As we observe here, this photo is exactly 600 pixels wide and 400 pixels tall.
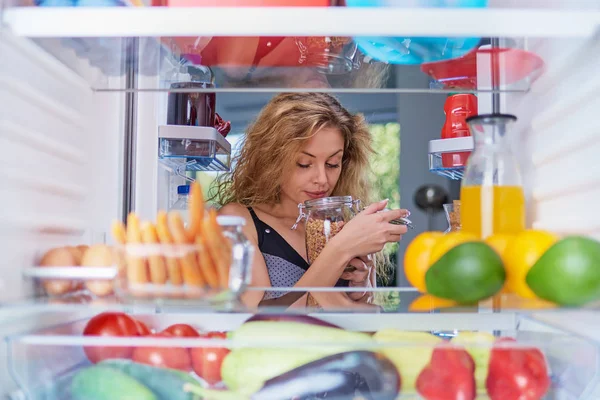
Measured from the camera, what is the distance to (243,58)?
0.85 meters

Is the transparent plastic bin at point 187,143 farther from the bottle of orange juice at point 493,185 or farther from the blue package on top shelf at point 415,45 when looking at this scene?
the bottle of orange juice at point 493,185

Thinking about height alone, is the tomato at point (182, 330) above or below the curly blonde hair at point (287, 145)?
below

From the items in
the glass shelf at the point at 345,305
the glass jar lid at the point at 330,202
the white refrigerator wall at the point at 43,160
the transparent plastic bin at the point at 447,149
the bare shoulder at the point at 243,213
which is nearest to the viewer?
the glass shelf at the point at 345,305

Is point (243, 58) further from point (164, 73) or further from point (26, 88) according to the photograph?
point (26, 88)

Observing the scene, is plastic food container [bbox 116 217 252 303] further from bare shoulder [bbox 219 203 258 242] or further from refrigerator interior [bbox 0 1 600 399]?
bare shoulder [bbox 219 203 258 242]

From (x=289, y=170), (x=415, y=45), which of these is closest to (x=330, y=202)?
(x=289, y=170)

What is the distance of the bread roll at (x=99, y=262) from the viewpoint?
0.78 meters

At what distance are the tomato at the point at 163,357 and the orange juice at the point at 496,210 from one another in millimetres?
414

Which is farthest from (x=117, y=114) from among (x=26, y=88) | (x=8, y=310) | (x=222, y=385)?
(x=222, y=385)

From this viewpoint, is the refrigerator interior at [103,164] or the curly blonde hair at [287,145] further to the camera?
the curly blonde hair at [287,145]

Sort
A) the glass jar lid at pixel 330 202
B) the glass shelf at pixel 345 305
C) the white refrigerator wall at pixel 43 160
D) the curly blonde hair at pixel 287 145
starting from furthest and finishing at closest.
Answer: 1. the curly blonde hair at pixel 287 145
2. the glass jar lid at pixel 330 202
3. the white refrigerator wall at pixel 43 160
4. the glass shelf at pixel 345 305

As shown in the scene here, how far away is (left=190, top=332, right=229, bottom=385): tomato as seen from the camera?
0.78 m

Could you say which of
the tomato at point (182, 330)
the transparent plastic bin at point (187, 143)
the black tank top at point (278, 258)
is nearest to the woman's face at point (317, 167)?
the black tank top at point (278, 258)

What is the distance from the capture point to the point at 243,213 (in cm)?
197
